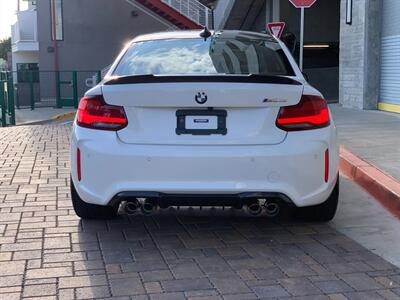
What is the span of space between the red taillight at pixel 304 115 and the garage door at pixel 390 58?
8.20 metres

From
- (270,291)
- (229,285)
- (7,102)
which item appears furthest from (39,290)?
(7,102)

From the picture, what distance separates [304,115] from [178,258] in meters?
1.39

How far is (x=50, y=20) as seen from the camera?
92.0 ft

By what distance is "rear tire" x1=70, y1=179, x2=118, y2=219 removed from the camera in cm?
483

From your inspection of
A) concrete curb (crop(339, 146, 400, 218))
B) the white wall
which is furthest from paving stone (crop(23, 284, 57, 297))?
the white wall

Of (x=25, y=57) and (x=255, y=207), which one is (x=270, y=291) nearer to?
(x=255, y=207)

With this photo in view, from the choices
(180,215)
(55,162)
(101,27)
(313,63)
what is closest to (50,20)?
(101,27)

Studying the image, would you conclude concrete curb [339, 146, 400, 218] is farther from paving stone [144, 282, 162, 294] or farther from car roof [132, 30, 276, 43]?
paving stone [144, 282, 162, 294]

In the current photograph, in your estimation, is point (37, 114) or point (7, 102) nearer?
point (7, 102)

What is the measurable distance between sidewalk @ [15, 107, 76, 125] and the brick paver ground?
12.9m

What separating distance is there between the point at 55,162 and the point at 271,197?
181 inches

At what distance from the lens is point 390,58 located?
12.4 m

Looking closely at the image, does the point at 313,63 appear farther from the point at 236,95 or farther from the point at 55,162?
the point at 236,95

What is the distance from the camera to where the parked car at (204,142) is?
413 centimetres
